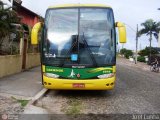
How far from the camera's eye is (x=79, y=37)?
1272 centimetres

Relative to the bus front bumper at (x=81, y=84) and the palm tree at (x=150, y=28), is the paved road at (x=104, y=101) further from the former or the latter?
the palm tree at (x=150, y=28)

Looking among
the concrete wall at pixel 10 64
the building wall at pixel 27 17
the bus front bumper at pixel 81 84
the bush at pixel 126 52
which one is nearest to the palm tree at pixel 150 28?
the bush at pixel 126 52

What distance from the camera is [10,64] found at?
19.1 metres

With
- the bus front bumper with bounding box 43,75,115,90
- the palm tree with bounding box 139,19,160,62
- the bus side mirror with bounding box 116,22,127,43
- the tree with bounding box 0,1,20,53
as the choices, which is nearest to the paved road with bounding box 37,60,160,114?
the bus front bumper with bounding box 43,75,115,90

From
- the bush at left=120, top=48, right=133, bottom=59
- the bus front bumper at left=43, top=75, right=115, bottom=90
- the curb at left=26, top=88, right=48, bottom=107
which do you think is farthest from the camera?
the bush at left=120, top=48, right=133, bottom=59

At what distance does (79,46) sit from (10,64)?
7.42 metres

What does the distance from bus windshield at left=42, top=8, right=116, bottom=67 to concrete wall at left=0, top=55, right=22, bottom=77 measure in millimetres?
5332

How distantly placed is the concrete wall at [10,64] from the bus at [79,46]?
5.14m

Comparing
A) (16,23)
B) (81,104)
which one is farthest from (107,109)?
(16,23)

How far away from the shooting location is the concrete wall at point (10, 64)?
1755cm

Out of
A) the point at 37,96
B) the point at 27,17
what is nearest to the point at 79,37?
the point at 37,96

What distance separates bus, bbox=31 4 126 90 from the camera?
12.4 metres

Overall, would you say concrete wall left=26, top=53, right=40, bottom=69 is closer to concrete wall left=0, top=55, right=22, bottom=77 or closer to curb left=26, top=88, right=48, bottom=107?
concrete wall left=0, top=55, right=22, bottom=77

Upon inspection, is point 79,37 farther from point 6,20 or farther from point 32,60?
point 32,60
